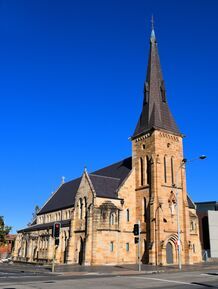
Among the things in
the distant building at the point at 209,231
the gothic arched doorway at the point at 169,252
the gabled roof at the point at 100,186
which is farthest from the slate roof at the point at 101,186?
the distant building at the point at 209,231

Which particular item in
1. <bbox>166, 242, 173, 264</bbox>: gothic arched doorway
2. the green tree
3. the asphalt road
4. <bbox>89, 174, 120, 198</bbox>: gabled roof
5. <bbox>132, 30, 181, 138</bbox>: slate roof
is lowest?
the asphalt road

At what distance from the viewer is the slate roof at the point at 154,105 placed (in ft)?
155

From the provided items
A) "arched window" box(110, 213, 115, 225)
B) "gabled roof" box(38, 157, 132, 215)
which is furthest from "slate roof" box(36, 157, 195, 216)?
"arched window" box(110, 213, 115, 225)

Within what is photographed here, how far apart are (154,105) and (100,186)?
14396 mm

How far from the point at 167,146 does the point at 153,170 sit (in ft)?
16.1

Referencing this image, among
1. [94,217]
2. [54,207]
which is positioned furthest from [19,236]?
[94,217]

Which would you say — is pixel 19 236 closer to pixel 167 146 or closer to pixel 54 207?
pixel 54 207

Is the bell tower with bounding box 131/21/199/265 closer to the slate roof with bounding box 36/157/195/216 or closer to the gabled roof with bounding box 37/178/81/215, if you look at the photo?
the slate roof with bounding box 36/157/195/216

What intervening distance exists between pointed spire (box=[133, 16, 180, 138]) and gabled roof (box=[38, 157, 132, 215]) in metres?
6.30

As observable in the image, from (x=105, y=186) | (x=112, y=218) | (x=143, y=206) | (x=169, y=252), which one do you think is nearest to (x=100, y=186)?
(x=105, y=186)

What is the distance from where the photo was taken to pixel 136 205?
45.7 metres

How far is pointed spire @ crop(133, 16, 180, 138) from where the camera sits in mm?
47241

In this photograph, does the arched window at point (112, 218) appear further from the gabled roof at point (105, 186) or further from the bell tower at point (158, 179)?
the bell tower at point (158, 179)

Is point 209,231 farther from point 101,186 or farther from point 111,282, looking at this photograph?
point 111,282
